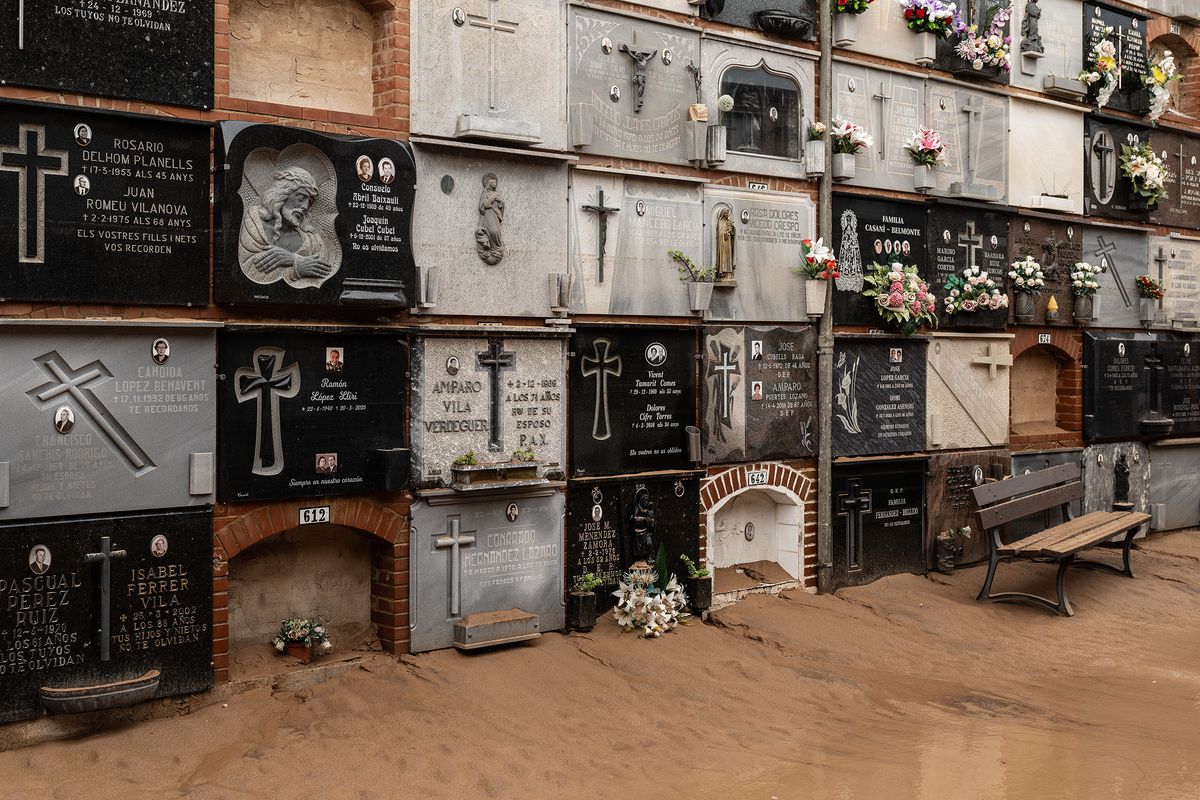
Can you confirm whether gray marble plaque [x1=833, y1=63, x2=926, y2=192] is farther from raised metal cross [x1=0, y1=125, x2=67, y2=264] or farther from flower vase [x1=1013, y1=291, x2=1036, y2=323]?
raised metal cross [x1=0, y1=125, x2=67, y2=264]

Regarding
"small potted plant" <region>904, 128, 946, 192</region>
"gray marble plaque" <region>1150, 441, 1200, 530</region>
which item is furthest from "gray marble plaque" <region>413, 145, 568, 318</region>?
"gray marble plaque" <region>1150, 441, 1200, 530</region>

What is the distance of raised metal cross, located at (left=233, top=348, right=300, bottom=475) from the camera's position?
6938 millimetres

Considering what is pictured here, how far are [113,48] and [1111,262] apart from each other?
1056 centimetres

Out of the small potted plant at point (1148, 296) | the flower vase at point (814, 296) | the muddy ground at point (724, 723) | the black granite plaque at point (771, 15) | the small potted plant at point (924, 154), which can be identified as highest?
the black granite plaque at point (771, 15)

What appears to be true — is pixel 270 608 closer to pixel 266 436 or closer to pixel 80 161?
pixel 266 436

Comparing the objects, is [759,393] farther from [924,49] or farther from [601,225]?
[924,49]

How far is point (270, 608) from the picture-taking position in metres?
7.45

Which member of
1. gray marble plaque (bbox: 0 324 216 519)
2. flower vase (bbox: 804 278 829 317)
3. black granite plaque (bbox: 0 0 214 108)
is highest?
black granite plaque (bbox: 0 0 214 108)

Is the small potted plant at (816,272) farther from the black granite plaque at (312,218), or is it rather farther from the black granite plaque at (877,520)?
the black granite plaque at (312,218)

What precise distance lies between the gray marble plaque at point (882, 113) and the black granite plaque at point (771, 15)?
0.53 m

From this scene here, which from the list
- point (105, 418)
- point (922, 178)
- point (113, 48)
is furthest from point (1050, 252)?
point (105, 418)

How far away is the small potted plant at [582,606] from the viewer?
8344 millimetres

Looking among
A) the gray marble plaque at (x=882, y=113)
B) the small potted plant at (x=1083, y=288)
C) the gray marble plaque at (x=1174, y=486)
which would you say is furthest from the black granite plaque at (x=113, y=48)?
the gray marble plaque at (x=1174, y=486)

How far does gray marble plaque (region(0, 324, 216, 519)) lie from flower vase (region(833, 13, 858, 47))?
20.3ft
